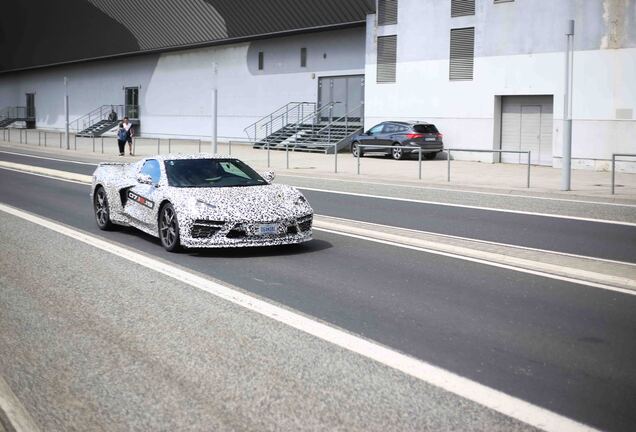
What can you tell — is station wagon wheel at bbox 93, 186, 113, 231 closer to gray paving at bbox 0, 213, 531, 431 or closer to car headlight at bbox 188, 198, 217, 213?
car headlight at bbox 188, 198, 217, 213

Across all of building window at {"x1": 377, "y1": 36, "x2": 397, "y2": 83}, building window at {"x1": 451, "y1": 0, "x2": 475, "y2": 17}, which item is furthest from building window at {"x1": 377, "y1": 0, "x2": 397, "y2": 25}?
building window at {"x1": 451, "y1": 0, "x2": 475, "y2": 17}

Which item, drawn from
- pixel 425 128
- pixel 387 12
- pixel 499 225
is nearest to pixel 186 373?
pixel 499 225

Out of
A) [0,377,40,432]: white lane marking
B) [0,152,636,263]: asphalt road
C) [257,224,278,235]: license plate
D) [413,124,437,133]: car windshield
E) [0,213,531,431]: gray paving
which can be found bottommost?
[0,377,40,432]: white lane marking

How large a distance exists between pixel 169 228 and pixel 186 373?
557 centimetres

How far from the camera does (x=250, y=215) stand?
10703mm

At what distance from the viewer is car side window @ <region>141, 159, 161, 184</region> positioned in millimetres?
12100

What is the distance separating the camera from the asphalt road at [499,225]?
12359 millimetres

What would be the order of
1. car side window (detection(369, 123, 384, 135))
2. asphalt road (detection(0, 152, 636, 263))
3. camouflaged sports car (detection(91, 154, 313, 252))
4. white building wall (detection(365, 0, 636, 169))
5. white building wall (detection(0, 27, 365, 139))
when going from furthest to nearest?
white building wall (detection(0, 27, 365, 139)), car side window (detection(369, 123, 384, 135)), white building wall (detection(365, 0, 636, 169)), asphalt road (detection(0, 152, 636, 263)), camouflaged sports car (detection(91, 154, 313, 252))

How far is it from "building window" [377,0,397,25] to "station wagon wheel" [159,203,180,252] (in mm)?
29263

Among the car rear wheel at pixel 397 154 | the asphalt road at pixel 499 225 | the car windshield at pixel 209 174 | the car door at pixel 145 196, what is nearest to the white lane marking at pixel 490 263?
the asphalt road at pixel 499 225

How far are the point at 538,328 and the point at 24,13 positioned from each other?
223ft

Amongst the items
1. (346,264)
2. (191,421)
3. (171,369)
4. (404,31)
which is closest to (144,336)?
(171,369)

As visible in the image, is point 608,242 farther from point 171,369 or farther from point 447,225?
point 171,369

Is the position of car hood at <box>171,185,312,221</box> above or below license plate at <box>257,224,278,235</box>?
above
